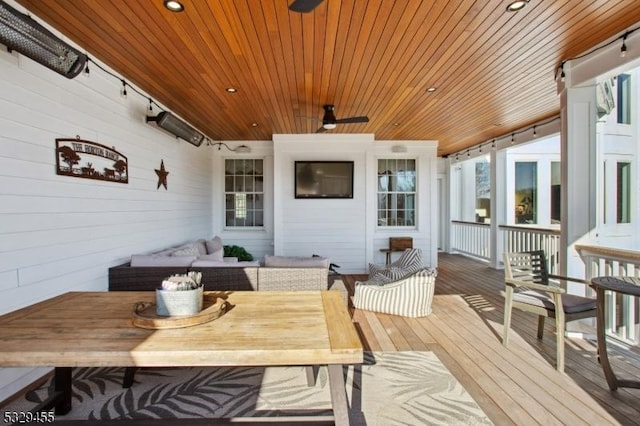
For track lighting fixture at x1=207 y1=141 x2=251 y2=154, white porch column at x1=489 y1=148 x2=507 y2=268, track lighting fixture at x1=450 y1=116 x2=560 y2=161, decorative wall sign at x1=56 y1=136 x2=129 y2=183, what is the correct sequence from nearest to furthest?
decorative wall sign at x1=56 y1=136 x2=129 y2=183 < track lighting fixture at x1=450 y1=116 x2=560 y2=161 < track lighting fixture at x1=207 y1=141 x2=251 y2=154 < white porch column at x1=489 y1=148 x2=507 y2=268

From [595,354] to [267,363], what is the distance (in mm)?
3237

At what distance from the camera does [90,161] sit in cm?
321

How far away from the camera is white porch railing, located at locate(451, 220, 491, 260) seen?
8.28m

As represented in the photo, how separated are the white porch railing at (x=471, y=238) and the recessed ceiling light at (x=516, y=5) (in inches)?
252

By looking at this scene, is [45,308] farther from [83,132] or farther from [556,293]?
[556,293]

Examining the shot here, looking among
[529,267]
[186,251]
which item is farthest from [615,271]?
[186,251]

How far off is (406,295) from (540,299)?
142 cm

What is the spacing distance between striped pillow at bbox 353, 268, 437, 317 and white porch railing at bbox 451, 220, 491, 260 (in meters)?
4.76

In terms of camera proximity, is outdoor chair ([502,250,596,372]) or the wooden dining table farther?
outdoor chair ([502,250,596,372])

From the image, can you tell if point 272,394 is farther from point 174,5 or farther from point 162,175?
point 162,175

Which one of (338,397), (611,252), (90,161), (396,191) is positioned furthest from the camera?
(396,191)

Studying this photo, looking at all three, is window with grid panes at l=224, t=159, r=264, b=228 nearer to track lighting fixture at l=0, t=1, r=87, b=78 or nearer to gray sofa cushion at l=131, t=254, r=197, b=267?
gray sofa cushion at l=131, t=254, r=197, b=267

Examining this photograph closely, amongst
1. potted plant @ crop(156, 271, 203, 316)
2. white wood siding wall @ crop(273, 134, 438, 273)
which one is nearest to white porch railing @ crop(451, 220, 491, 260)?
white wood siding wall @ crop(273, 134, 438, 273)

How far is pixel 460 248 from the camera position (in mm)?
9469
